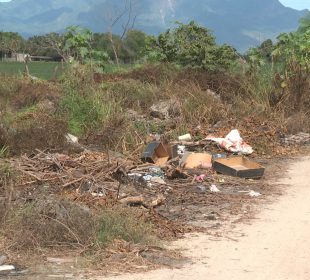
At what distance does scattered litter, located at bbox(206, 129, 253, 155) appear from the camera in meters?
11.7

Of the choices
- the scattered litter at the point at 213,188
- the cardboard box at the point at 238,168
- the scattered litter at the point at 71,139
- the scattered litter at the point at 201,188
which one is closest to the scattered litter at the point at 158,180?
the scattered litter at the point at 201,188

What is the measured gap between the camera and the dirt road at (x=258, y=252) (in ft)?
16.9

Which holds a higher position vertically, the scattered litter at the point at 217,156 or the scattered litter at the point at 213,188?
the scattered litter at the point at 217,156

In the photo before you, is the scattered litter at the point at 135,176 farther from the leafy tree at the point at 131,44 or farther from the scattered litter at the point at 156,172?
the leafy tree at the point at 131,44

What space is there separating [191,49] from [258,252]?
42.7 ft

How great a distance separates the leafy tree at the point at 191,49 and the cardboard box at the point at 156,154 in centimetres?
739

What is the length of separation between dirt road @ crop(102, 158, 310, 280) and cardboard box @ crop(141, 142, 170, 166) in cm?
280

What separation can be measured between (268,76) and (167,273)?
11096 mm

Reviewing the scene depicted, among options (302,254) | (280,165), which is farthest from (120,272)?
(280,165)

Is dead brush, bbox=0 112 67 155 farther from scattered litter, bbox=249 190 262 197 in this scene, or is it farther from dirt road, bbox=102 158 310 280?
dirt road, bbox=102 158 310 280

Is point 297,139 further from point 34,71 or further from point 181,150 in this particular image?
point 34,71

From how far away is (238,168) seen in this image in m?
9.99

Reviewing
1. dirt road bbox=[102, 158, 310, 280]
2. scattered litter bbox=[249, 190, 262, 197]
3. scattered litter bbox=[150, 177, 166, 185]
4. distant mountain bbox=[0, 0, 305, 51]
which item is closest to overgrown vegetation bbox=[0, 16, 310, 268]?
dirt road bbox=[102, 158, 310, 280]

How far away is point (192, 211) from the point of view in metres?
7.54
